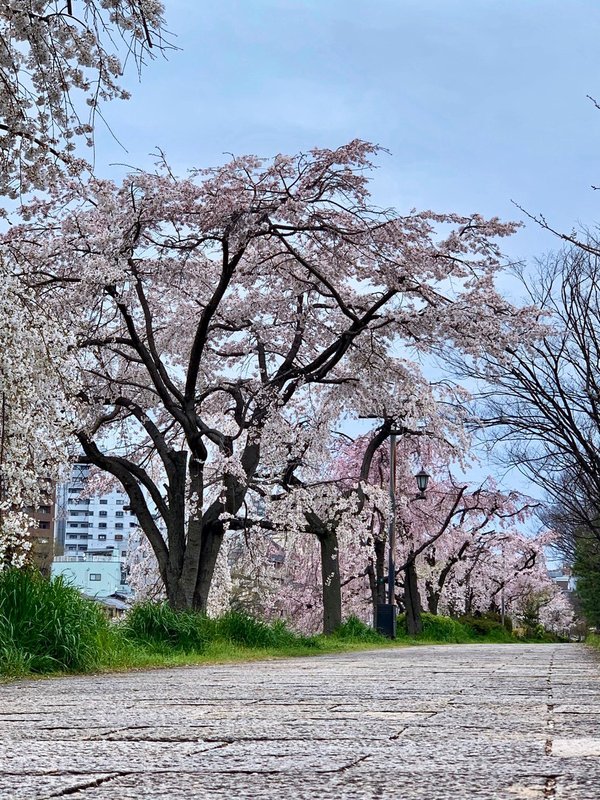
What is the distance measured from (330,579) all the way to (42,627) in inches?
549

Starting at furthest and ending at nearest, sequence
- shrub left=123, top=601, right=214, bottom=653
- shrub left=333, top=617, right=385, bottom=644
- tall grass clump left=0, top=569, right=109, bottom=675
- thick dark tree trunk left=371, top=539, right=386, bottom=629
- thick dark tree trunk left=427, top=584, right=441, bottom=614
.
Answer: thick dark tree trunk left=427, top=584, right=441, bottom=614 < thick dark tree trunk left=371, top=539, right=386, bottom=629 < shrub left=333, top=617, right=385, bottom=644 < shrub left=123, top=601, right=214, bottom=653 < tall grass clump left=0, top=569, right=109, bottom=675

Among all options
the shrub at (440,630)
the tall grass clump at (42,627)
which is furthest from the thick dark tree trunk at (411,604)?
the tall grass clump at (42,627)

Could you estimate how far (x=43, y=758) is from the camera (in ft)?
8.44

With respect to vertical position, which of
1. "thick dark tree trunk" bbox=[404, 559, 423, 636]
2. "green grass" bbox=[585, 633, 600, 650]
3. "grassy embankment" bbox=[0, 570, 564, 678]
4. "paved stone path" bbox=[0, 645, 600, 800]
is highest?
"thick dark tree trunk" bbox=[404, 559, 423, 636]

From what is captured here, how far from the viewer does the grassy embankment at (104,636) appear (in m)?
8.40

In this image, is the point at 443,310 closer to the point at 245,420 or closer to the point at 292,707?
the point at 245,420

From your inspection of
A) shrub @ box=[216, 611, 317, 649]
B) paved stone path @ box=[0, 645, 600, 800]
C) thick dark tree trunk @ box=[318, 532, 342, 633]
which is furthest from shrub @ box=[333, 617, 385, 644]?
paved stone path @ box=[0, 645, 600, 800]

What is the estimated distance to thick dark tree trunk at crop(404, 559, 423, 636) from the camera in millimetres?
28828

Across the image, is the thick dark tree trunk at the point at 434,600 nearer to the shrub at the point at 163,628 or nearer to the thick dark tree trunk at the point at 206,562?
the thick dark tree trunk at the point at 206,562

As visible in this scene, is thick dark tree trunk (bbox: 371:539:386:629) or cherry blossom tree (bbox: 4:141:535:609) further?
thick dark tree trunk (bbox: 371:539:386:629)

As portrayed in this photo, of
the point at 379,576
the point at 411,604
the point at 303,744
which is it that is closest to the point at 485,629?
the point at 411,604

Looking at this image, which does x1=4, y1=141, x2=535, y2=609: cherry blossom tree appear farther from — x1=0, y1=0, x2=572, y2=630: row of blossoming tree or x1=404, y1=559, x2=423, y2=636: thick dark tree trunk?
x1=404, y1=559, x2=423, y2=636: thick dark tree trunk

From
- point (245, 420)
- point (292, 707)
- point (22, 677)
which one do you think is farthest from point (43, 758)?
point (245, 420)

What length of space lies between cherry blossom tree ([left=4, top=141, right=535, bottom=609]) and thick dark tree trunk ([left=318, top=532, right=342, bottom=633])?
14.4 ft
